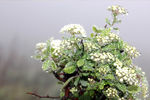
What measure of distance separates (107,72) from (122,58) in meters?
0.14

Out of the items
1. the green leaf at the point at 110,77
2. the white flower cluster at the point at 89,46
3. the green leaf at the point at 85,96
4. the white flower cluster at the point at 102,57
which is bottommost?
the green leaf at the point at 85,96

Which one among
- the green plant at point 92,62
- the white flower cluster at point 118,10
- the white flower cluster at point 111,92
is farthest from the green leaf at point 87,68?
the white flower cluster at point 118,10

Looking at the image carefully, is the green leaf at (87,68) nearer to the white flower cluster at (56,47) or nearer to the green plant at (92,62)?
the green plant at (92,62)

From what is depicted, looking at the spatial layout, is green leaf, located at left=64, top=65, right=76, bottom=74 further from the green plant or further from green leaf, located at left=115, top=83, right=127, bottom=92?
green leaf, located at left=115, top=83, right=127, bottom=92

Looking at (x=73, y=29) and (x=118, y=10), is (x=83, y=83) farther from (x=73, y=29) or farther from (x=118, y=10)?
(x=118, y=10)

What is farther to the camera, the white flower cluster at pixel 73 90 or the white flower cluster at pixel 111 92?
the white flower cluster at pixel 73 90

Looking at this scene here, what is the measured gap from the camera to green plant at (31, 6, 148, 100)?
99 centimetres

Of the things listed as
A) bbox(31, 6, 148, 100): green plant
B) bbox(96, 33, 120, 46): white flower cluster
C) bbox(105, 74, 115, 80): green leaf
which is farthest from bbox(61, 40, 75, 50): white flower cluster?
bbox(105, 74, 115, 80): green leaf

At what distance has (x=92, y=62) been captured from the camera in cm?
105

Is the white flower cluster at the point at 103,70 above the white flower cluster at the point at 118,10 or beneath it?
beneath

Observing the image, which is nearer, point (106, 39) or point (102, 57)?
point (102, 57)

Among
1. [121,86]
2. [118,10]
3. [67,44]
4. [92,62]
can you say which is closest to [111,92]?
[121,86]

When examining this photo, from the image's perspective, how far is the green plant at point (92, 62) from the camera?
993 mm

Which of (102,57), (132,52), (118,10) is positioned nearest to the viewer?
(102,57)
